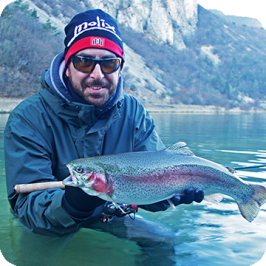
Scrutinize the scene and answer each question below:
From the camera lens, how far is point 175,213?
15.0ft

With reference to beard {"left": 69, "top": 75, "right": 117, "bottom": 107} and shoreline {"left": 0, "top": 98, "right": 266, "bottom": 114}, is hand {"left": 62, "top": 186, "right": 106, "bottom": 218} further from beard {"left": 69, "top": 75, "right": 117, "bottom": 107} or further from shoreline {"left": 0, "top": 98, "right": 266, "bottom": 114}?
shoreline {"left": 0, "top": 98, "right": 266, "bottom": 114}

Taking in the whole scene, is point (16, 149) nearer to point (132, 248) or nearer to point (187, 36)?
point (132, 248)

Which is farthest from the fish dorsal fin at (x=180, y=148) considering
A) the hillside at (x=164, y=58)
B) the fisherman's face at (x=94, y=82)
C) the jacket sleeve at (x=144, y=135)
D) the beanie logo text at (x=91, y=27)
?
the hillside at (x=164, y=58)

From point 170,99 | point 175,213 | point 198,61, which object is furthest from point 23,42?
point 198,61

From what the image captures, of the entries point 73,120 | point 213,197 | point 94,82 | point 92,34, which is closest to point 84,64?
point 94,82

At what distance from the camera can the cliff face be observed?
79062 mm

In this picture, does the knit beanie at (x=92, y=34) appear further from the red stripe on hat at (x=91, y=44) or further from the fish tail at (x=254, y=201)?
the fish tail at (x=254, y=201)

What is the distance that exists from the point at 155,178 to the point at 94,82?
3.95ft

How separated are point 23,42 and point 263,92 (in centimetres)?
7013

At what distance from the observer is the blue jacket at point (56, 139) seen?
2561mm

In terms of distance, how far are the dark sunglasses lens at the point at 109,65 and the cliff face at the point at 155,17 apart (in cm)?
7554

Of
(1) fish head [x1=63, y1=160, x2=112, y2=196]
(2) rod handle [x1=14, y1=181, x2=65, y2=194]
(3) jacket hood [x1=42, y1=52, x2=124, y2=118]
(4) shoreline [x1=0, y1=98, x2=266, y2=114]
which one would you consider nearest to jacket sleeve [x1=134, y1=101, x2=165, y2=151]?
(3) jacket hood [x1=42, y1=52, x2=124, y2=118]

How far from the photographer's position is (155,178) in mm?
2430

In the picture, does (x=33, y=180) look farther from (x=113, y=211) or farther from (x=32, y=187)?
(x=113, y=211)
